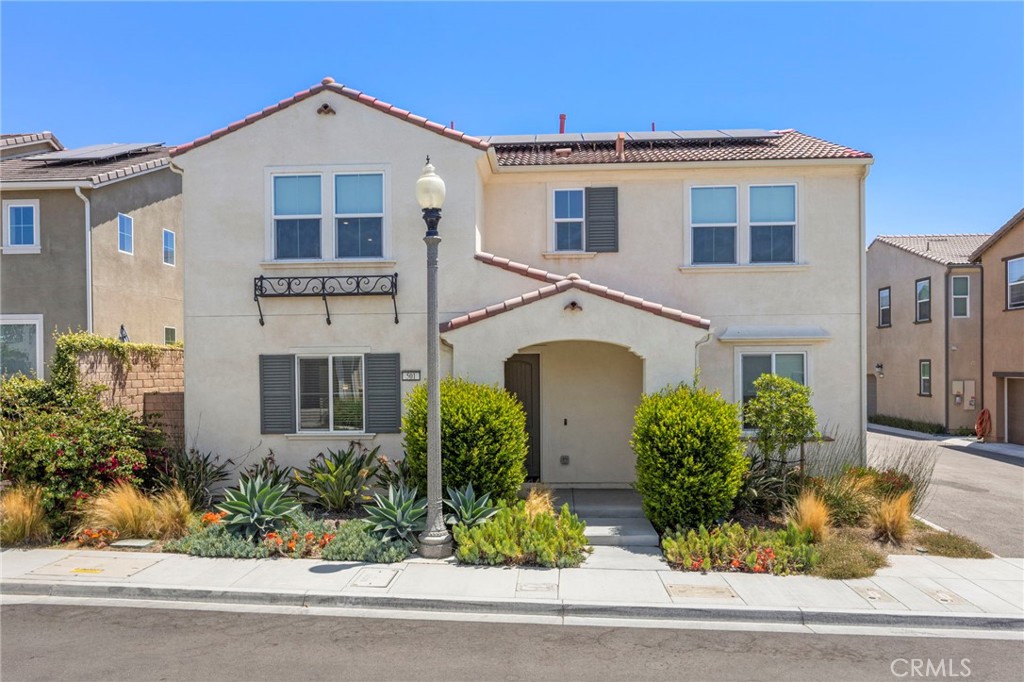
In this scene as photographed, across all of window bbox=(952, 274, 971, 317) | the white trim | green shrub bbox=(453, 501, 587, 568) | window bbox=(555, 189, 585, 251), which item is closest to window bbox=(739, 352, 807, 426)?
window bbox=(555, 189, 585, 251)

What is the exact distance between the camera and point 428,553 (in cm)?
811

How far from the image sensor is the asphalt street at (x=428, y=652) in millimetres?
5402

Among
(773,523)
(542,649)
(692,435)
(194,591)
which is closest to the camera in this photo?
(542,649)

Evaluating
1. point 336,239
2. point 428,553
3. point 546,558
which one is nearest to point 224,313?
point 336,239

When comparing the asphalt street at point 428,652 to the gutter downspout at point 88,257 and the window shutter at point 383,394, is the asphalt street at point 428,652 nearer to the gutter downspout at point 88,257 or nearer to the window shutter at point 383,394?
the window shutter at point 383,394

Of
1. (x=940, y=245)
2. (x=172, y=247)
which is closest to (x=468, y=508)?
(x=172, y=247)

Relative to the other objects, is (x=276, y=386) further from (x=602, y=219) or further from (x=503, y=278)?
(x=602, y=219)

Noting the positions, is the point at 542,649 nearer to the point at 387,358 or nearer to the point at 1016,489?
the point at 387,358

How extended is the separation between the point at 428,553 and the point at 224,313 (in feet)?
18.7

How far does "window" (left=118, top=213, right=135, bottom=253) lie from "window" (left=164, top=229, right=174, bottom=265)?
163 centimetres

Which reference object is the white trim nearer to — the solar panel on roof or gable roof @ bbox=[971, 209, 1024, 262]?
the solar panel on roof

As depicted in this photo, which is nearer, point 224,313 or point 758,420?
point 758,420

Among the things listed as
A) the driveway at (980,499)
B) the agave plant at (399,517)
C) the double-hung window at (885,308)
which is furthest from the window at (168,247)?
the double-hung window at (885,308)

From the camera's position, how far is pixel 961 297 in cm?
2250
